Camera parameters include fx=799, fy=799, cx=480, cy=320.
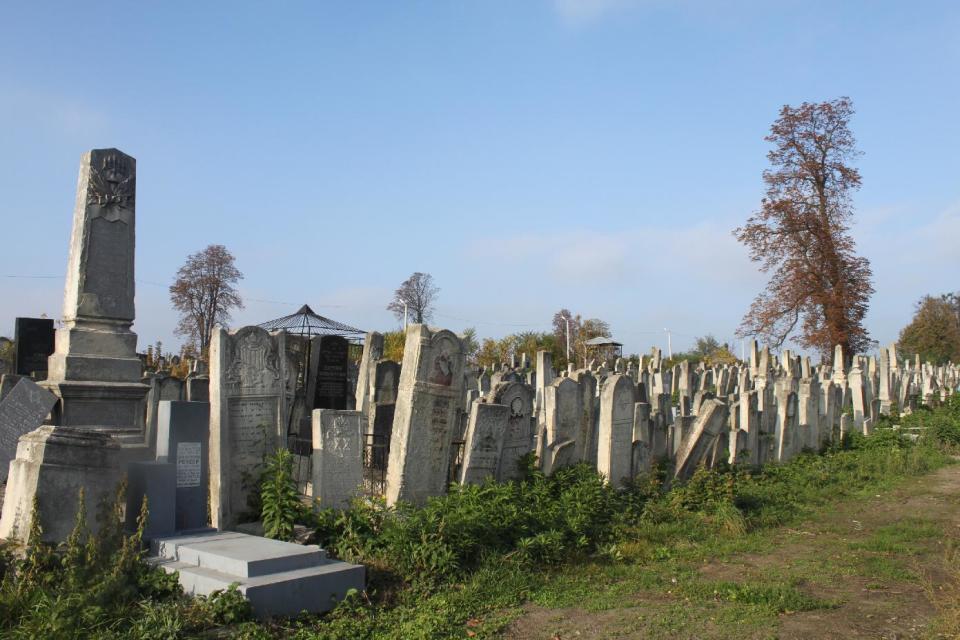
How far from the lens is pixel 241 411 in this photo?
8.52m

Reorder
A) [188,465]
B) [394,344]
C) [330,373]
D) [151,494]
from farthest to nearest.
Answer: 1. [394,344]
2. [330,373]
3. [188,465]
4. [151,494]

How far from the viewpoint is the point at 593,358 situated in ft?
159

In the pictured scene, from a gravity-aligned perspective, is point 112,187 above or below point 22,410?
above

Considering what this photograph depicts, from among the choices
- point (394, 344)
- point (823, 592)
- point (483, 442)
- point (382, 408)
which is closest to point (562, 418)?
point (483, 442)

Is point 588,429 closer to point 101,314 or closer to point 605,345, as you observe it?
point 101,314

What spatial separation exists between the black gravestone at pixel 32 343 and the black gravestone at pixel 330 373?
595 centimetres

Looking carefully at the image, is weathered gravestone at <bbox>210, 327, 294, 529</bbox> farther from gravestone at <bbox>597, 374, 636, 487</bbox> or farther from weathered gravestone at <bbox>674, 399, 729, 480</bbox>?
weathered gravestone at <bbox>674, 399, 729, 480</bbox>

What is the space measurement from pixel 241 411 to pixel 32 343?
34.3ft

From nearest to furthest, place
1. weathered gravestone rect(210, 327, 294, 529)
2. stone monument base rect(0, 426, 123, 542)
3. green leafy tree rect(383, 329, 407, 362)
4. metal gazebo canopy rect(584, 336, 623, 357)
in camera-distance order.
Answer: stone monument base rect(0, 426, 123, 542) < weathered gravestone rect(210, 327, 294, 529) < green leafy tree rect(383, 329, 407, 362) < metal gazebo canopy rect(584, 336, 623, 357)

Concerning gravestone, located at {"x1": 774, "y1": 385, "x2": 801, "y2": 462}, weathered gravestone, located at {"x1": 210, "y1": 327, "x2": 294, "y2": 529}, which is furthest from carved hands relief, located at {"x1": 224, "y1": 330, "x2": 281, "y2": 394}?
gravestone, located at {"x1": 774, "y1": 385, "x2": 801, "y2": 462}

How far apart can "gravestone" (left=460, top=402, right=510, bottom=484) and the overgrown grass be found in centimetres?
54

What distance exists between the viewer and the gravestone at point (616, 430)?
34.2ft

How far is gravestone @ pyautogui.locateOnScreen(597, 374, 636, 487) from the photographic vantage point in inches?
411

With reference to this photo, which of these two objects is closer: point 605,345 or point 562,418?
point 562,418
